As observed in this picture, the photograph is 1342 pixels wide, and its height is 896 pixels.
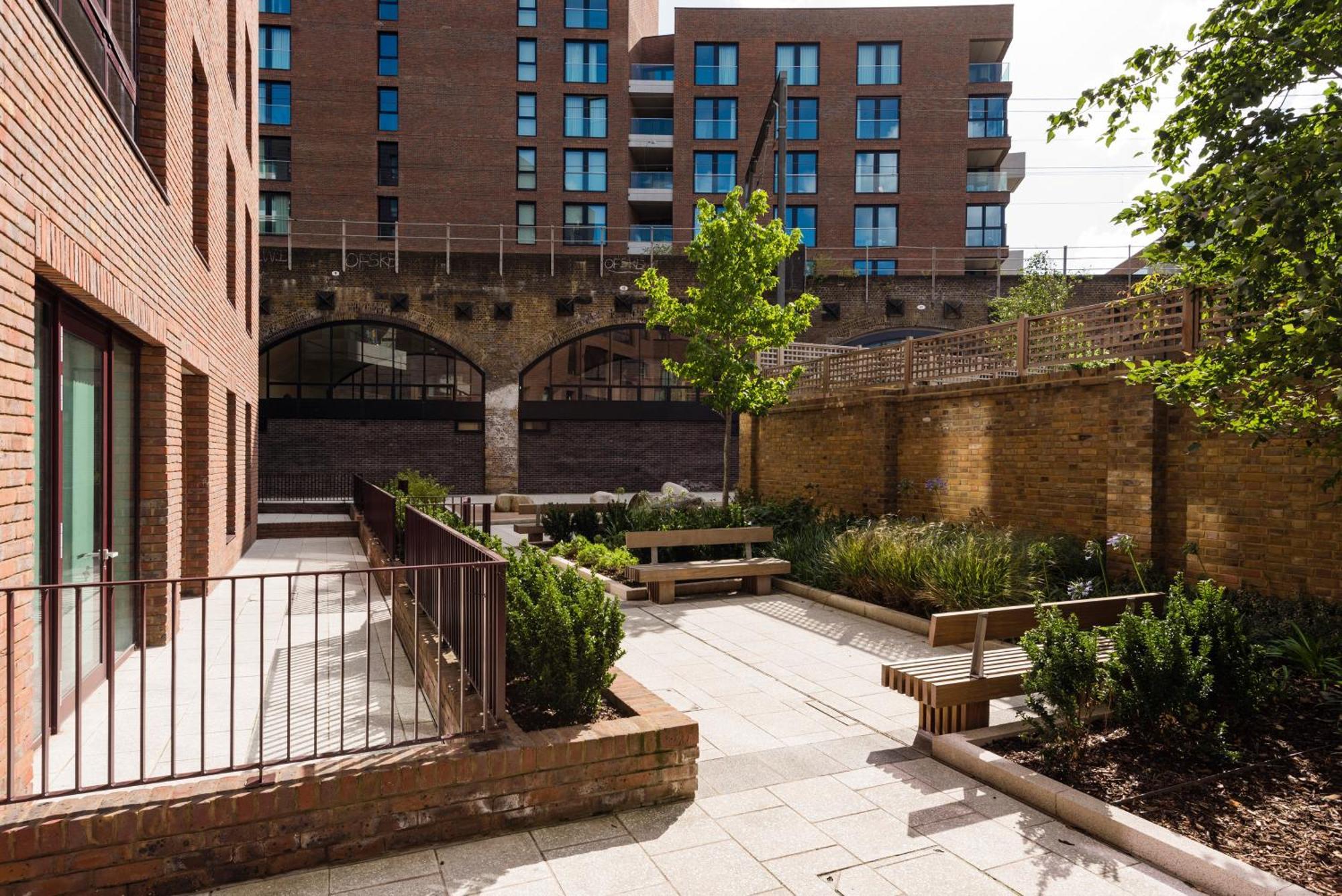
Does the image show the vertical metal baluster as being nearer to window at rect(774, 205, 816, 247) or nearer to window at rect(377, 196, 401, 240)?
window at rect(377, 196, 401, 240)

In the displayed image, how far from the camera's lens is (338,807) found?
361 cm

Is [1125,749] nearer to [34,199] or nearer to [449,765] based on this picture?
[449,765]

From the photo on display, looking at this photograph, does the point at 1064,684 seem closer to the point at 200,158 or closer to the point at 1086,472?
the point at 1086,472

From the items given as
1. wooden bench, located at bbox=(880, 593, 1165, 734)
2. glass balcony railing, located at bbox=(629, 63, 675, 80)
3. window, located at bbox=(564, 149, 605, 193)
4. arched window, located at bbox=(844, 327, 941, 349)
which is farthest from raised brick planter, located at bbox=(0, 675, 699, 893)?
glass balcony railing, located at bbox=(629, 63, 675, 80)

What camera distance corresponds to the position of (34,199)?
4133 mm

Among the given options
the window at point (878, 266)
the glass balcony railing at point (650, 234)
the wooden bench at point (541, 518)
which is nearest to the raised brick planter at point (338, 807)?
the wooden bench at point (541, 518)

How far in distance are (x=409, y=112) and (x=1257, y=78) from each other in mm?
34921

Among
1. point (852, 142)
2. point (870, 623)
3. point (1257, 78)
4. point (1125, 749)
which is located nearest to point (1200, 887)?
point (1125, 749)

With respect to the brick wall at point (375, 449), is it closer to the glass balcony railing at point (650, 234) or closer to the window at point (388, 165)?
the glass balcony railing at point (650, 234)

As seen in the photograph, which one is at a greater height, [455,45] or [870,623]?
[455,45]

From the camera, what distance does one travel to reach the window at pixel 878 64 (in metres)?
34.0

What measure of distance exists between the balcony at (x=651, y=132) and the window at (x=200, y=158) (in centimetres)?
2694

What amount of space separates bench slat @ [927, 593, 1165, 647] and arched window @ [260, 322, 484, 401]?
24.5 metres

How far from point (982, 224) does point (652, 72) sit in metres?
15.7
